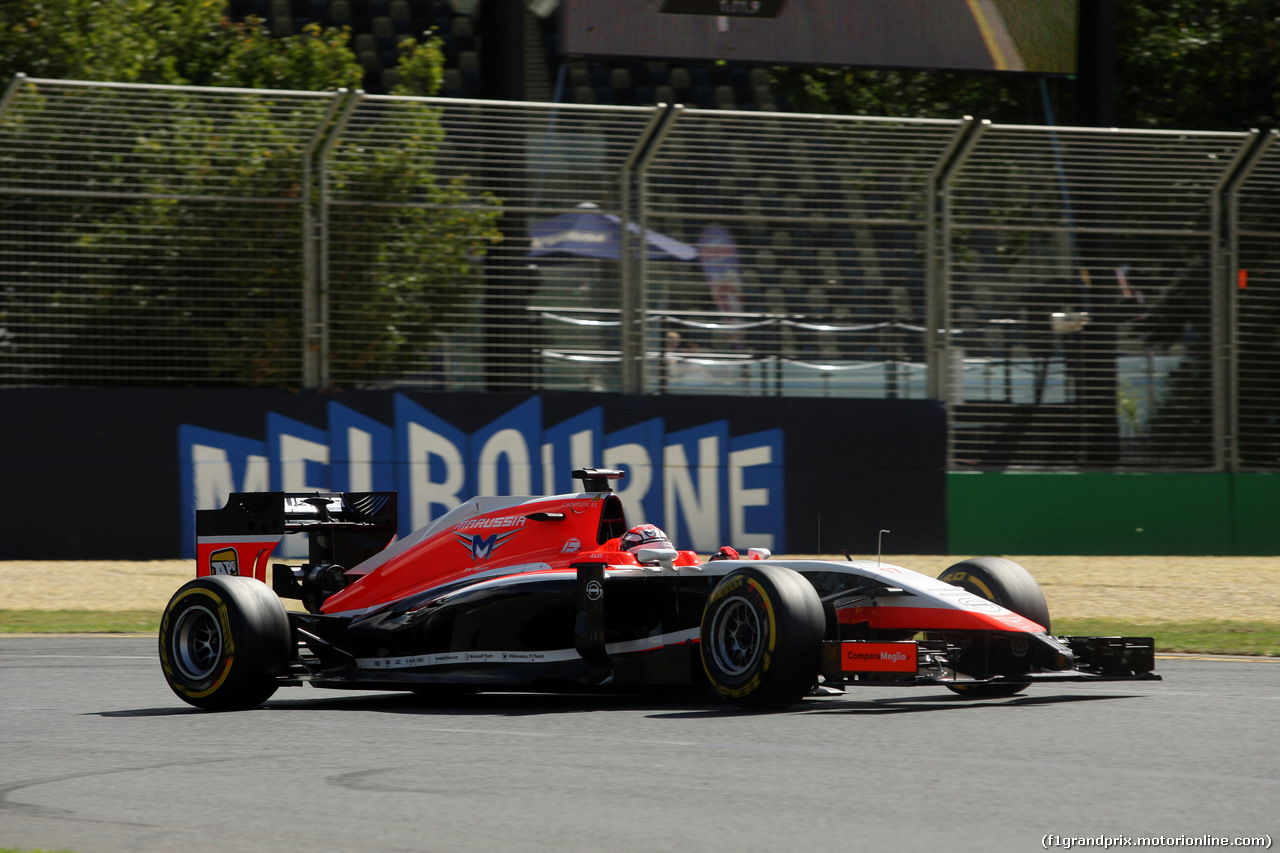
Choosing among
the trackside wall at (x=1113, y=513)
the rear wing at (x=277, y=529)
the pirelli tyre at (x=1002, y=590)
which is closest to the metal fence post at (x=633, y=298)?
the trackside wall at (x=1113, y=513)

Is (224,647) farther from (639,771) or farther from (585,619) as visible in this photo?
(639,771)

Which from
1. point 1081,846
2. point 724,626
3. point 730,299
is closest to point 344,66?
point 730,299

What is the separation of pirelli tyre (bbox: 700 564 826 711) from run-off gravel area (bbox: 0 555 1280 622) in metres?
6.15

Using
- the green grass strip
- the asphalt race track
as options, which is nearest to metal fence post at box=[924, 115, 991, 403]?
the green grass strip

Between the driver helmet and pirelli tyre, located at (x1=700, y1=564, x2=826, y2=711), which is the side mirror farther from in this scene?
pirelli tyre, located at (x1=700, y1=564, x2=826, y2=711)

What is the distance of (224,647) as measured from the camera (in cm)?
788

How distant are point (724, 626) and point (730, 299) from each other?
8892 millimetres

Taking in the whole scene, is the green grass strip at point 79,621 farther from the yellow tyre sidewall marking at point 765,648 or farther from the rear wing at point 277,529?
the yellow tyre sidewall marking at point 765,648

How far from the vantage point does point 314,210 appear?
15.4m

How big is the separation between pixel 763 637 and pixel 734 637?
27cm

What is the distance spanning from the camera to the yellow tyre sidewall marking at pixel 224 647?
7832 mm

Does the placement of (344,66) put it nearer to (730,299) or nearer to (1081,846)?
(730,299)

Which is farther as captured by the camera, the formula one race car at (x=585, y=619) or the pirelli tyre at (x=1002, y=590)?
the pirelli tyre at (x=1002, y=590)

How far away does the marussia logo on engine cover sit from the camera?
827 centimetres
